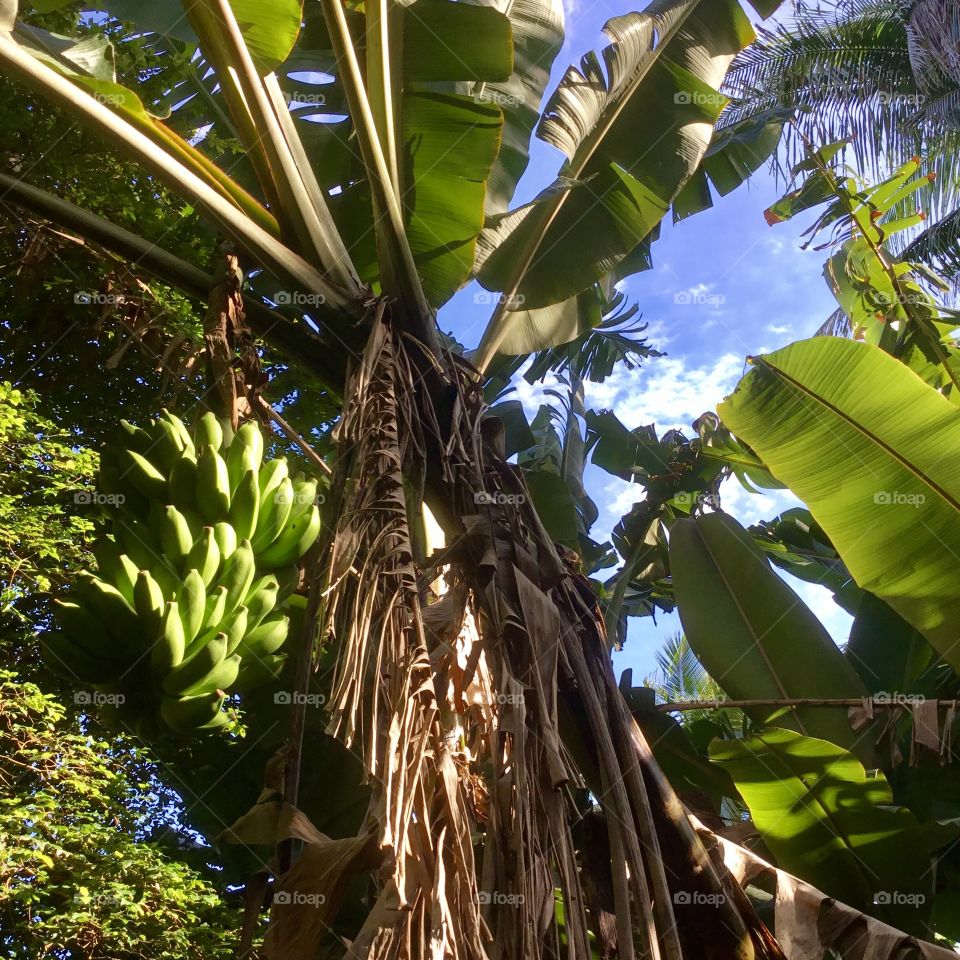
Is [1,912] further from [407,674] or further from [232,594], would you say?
[407,674]

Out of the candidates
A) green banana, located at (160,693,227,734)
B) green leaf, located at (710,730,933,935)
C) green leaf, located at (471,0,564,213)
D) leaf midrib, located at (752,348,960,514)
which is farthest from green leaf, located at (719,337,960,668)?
green banana, located at (160,693,227,734)

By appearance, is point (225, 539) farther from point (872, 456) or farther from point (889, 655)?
point (889, 655)

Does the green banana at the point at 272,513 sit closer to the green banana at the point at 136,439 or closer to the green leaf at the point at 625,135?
the green banana at the point at 136,439

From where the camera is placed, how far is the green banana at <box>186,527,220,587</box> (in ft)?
3.91

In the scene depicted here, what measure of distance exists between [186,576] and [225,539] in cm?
9

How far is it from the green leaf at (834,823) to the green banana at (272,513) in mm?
1027

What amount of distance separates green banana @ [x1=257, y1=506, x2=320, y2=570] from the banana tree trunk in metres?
0.18

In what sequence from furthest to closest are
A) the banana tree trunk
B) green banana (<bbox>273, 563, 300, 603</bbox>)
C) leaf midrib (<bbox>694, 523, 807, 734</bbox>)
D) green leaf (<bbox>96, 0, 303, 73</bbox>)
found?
leaf midrib (<bbox>694, 523, 807, 734</bbox>), green leaf (<bbox>96, 0, 303, 73</bbox>), green banana (<bbox>273, 563, 300, 603</bbox>), the banana tree trunk

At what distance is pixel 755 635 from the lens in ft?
7.22

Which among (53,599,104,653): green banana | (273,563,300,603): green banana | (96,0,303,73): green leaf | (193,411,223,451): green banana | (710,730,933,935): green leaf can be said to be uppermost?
(96,0,303,73): green leaf

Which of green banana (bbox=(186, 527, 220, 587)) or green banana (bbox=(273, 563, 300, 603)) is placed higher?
green banana (bbox=(273, 563, 300, 603))

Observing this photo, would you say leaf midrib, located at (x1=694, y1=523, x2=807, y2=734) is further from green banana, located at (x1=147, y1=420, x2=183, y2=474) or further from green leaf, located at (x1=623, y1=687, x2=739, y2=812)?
green banana, located at (x1=147, y1=420, x2=183, y2=474)

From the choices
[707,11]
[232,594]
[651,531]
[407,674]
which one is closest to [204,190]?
[232,594]

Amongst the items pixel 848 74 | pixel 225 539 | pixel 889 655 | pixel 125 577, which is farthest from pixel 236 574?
pixel 848 74
